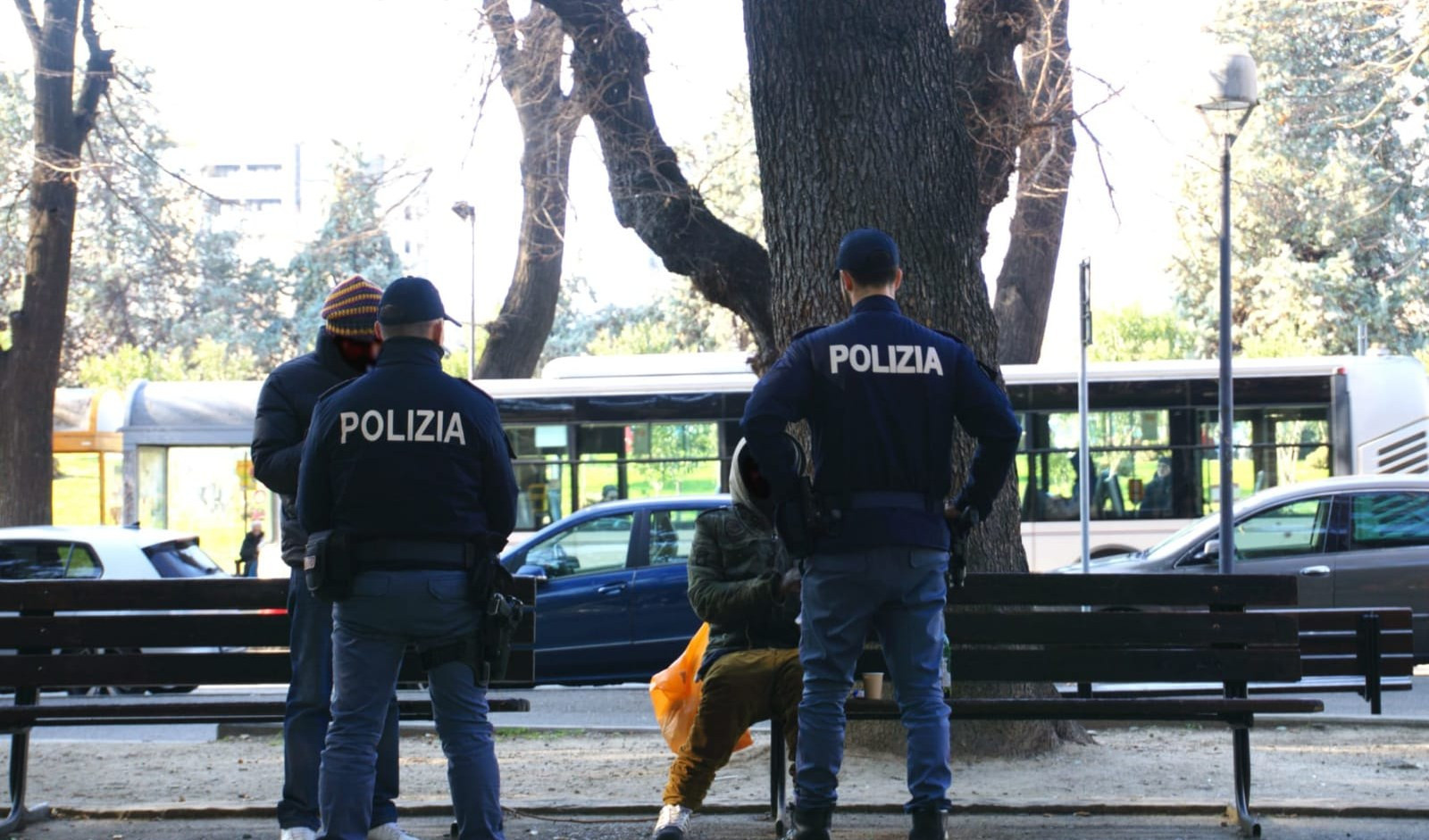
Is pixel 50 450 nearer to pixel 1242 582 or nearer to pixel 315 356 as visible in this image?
pixel 315 356

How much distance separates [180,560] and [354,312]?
8.51m

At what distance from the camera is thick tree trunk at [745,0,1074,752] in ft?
23.3

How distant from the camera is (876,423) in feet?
15.8

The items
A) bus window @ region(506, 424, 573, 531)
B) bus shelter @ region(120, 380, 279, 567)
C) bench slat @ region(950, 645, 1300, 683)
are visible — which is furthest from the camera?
bus shelter @ region(120, 380, 279, 567)

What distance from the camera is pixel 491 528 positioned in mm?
4773

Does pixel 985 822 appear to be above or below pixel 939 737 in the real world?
below

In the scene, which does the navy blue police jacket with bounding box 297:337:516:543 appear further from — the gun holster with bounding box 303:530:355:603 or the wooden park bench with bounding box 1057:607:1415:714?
the wooden park bench with bounding box 1057:607:1415:714

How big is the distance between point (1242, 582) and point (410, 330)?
10.7ft

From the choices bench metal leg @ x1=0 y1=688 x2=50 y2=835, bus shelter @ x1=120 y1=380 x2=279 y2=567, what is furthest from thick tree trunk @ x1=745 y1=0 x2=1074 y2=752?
bus shelter @ x1=120 y1=380 x2=279 y2=567

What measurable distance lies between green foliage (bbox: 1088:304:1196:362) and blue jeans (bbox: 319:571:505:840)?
44943 mm

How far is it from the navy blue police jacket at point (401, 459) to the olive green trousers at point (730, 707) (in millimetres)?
1170

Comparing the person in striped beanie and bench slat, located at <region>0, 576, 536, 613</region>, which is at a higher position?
the person in striped beanie

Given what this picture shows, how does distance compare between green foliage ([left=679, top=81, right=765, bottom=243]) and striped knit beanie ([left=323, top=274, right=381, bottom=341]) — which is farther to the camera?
green foliage ([left=679, top=81, right=765, bottom=243])

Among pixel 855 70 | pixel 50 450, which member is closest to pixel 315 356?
pixel 855 70
